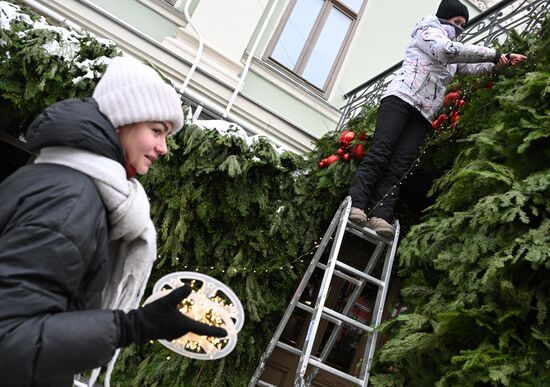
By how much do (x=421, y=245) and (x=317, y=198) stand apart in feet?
5.04

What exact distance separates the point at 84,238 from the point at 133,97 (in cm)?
49

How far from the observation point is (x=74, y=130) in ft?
4.55

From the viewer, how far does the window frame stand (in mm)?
6992

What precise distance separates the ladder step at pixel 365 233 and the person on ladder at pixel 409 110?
0.13 ft

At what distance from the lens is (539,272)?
2.67 meters

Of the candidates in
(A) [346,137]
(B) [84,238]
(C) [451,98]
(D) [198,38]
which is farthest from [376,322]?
(D) [198,38]

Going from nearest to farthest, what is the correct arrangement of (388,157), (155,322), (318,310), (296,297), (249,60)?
(155,322) → (318,310) → (296,297) → (388,157) → (249,60)

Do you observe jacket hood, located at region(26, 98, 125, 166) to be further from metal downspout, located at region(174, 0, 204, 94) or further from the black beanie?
metal downspout, located at region(174, 0, 204, 94)

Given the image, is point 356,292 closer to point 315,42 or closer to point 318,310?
point 318,310

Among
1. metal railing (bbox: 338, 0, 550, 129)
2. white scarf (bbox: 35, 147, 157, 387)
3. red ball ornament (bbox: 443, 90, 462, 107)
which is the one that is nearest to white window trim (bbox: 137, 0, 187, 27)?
metal railing (bbox: 338, 0, 550, 129)

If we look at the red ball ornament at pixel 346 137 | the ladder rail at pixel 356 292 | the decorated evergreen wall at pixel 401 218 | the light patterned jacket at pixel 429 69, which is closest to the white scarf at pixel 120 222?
the decorated evergreen wall at pixel 401 218

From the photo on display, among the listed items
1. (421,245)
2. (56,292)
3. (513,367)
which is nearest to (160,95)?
(56,292)

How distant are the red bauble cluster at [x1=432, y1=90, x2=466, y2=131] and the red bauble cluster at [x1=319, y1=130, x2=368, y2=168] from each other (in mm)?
672

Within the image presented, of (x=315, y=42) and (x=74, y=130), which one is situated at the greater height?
(x=315, y=42)
